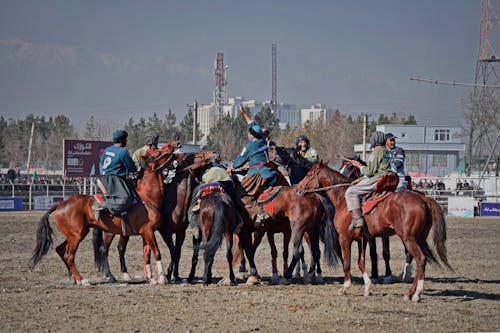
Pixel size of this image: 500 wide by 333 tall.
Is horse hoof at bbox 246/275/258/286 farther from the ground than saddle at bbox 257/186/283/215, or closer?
closer

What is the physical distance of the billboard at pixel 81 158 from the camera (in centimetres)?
4303

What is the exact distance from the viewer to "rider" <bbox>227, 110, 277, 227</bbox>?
14.0 m

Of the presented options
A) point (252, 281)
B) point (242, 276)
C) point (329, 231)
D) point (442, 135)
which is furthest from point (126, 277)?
point (442, 135)

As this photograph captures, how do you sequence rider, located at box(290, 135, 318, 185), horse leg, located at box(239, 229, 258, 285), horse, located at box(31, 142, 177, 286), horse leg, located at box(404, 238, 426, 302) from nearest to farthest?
horse leg, located at box(404, 238, 426, 302) < horse, located at box(31, 142, 177, 286) < horse leg, located at box(239, 229, 258, 285) < rider, located at box(290, 135, 318, 185)

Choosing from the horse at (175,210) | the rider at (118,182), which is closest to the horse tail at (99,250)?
the horse at (175,210)

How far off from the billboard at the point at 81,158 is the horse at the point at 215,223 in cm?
3068

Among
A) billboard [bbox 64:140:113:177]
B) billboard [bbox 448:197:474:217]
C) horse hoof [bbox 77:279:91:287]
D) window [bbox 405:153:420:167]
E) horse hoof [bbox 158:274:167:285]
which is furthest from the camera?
window [bbox 405:153:420:167]

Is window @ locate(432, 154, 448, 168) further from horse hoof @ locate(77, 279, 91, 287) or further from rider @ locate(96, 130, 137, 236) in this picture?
horse hoof @ locate(77, 279, 91, 287)

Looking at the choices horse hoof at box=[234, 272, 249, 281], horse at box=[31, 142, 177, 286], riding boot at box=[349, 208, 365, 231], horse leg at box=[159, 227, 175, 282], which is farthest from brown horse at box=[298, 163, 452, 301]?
horse at box=[31, 142, 177, 286]

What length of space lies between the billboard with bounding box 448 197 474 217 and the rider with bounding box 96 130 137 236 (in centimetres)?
2875

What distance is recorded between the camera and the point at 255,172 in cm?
1425

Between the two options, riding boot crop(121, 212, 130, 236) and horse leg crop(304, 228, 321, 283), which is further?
horse leg crop(304, 228, 321, 283)

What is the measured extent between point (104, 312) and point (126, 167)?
3572 millimetres

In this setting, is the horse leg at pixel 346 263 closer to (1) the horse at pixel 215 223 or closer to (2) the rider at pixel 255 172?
(2) the rider at pixel 255 172
